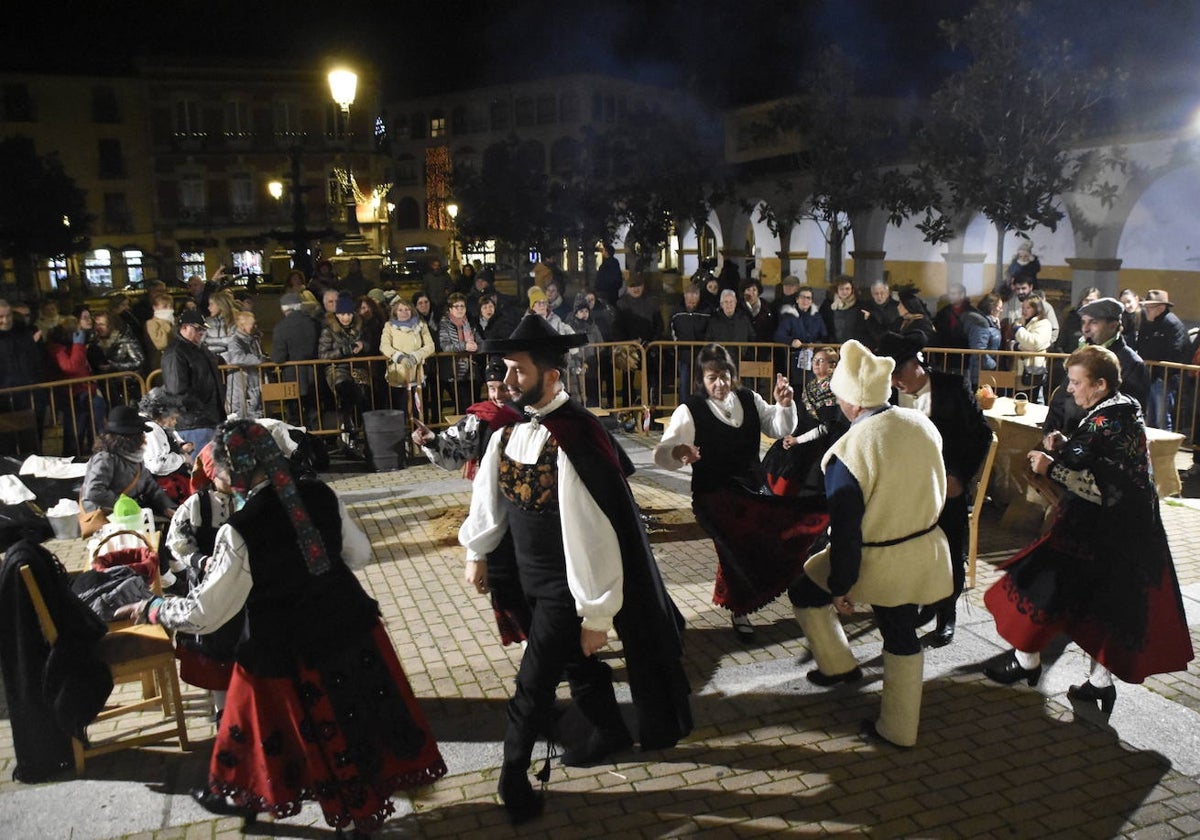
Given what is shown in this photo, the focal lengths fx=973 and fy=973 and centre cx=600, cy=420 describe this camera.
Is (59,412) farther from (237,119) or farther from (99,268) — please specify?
(237,119)

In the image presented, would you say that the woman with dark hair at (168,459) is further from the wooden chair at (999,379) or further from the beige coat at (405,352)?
the wooden chair at (999,379)

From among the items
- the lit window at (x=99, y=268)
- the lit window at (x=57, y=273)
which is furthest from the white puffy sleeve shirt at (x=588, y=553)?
the lit window at (x=99, y=268)

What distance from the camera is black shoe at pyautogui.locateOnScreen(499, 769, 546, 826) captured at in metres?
4.21

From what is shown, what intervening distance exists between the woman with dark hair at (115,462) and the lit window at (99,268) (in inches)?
1822

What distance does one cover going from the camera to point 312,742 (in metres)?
3.86

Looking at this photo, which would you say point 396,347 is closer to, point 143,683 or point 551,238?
point 143,683

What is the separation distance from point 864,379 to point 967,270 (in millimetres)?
23072

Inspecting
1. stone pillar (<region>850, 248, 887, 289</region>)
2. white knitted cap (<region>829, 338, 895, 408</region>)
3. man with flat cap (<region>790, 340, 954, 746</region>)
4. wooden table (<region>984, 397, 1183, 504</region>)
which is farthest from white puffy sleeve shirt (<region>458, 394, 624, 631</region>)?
stone pillar (<region>850, 248, 887, 289</region>)

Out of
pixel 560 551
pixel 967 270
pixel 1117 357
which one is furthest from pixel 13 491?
pixel 967 270

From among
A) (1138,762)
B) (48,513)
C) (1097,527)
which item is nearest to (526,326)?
(1097,527)

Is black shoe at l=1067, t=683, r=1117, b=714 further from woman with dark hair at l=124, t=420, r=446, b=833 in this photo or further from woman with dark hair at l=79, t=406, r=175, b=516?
woman with dark hair at l=79, t=406, r=175, b=516

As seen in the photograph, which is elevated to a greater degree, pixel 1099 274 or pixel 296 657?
pixel 1099 274

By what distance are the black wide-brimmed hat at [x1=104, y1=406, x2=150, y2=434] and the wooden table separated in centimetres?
663

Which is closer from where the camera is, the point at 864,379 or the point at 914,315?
the point at 864,379
